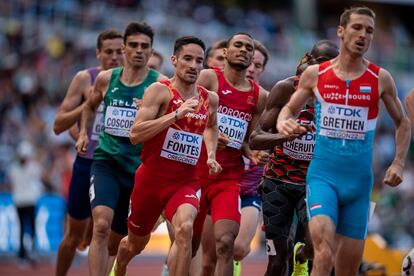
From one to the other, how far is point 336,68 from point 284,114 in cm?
63

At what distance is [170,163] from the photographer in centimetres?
1016

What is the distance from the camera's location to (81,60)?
24312 mm

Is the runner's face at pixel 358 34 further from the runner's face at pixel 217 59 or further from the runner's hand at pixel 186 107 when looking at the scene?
the runner's face at pixel 217 59

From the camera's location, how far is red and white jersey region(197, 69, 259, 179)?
11016mm

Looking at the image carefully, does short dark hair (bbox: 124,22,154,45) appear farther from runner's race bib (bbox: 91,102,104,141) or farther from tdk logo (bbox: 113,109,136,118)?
runner's race bib (bbox: 91,102,104,141)

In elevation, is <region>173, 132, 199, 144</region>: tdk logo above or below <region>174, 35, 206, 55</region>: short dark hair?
below

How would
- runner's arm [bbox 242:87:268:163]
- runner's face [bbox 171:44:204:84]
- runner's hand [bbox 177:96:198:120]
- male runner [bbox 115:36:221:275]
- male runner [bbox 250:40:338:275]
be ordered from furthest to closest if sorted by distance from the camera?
runner's arm [bbox 242:87:268:163] < male runner [bbox 250:40:338:275] < runner's face [bbox 171:44:204:84] < male runner [bbox 115:36:221:275] < runner's hand [bbox 177:96:198:120]

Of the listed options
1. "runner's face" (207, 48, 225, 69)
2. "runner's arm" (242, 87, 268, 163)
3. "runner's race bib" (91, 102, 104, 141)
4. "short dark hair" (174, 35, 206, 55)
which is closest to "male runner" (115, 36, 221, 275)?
"short dark hair" (174, 35, 206, 55)

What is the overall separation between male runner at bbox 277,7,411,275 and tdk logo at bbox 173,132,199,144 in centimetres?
140

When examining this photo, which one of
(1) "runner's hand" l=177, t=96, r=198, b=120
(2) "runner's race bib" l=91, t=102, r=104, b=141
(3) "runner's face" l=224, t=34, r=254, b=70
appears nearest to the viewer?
(1) "runner's hand" l=177, t=96, r=198, b=120

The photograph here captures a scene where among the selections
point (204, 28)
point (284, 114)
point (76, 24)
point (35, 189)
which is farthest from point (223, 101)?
point (204, 28)

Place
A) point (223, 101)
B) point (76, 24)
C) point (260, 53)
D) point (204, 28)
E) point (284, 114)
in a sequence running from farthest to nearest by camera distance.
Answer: point (204, 28) → point (76, 24) → point (260, 53) → point (223, 101) → point (284, 114)

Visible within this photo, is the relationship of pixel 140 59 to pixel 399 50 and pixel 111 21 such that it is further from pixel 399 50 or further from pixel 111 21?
pixel 399 50

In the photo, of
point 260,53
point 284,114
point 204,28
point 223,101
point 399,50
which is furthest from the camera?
point 399,50
